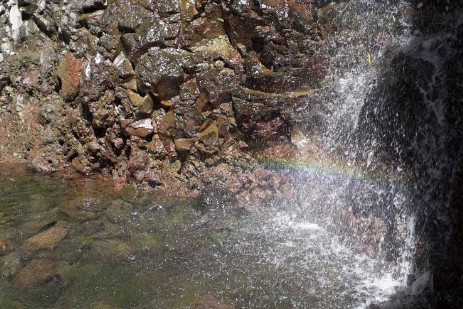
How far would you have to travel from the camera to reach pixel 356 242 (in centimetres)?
520

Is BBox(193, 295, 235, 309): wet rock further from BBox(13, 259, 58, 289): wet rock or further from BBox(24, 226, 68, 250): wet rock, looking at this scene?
BBox(24, 226, 68, 250): wet rock

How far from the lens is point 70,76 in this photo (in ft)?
23.0

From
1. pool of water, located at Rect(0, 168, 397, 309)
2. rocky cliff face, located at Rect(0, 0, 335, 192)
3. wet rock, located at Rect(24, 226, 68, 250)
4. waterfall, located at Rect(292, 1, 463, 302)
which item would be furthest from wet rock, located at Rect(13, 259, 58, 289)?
waterfall, located at Rect(292, 1, 463, 302)

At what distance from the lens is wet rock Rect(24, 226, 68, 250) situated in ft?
17.2

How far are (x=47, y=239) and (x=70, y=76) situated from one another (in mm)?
2878

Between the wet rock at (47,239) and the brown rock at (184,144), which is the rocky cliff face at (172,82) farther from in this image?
the wet rock at (47,239)

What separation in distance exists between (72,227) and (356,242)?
3.62 meters

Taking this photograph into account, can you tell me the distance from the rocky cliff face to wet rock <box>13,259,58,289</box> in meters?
1.94

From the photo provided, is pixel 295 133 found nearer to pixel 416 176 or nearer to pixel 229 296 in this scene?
pixel 416 176

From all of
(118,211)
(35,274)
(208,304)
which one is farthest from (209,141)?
(35,274)

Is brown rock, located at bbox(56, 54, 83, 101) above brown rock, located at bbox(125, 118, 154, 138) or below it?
above

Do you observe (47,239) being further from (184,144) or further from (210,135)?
(210,135)

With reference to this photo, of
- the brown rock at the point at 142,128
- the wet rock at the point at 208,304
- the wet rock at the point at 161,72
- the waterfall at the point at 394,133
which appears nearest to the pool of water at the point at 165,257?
the wet rock at the point at 208,304

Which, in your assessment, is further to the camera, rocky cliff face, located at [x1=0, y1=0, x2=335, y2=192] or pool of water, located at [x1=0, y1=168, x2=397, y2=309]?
rocky cliff face, located at [x1=0, y1=0, x2=335, y2=192]
